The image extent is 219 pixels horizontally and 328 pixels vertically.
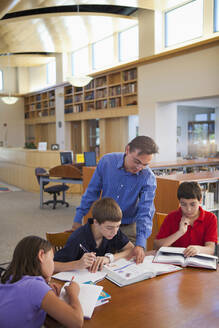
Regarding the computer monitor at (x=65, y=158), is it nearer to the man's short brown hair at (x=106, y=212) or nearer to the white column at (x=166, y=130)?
the white column at (x=166, y=130)

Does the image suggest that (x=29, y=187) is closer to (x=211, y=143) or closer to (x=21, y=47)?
(x=21, y=47)

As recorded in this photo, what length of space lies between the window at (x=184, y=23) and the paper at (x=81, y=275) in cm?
702

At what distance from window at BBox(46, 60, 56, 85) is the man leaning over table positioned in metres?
12.3

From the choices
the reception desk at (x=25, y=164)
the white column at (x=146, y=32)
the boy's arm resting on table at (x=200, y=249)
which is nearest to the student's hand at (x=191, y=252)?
the boy's arm resting on table at (x=200, y=249)

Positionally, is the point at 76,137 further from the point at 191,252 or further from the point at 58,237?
the point at 191,252

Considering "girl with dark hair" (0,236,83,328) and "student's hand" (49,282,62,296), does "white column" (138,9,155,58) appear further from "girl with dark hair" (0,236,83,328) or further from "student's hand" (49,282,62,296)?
"girl with dark hair" (0,236,83,328)

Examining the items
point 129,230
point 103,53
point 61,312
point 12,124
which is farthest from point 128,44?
point 61,312

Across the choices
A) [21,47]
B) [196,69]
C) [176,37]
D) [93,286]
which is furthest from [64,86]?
[93,286]

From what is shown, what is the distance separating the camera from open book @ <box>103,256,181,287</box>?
1742 millimetres

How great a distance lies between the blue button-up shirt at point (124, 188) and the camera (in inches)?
95.0

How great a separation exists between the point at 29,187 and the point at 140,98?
4.18 meters

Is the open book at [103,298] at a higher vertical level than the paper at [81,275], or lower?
lower

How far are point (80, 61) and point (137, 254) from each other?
36.1 feet

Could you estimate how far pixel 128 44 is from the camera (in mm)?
9648
